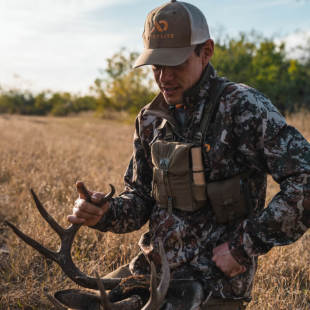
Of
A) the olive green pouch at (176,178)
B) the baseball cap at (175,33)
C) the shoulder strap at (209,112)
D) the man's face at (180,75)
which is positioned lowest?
the olive green pouch at (176,178)

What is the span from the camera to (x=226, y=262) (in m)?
2.43

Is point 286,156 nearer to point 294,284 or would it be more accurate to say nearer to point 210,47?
point 210,47

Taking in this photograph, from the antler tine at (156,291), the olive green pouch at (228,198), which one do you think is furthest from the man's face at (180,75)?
the antler tine at (156,291)

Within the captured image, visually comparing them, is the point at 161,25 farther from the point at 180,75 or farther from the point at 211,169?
the point at 211,169

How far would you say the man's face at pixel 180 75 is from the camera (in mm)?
2646

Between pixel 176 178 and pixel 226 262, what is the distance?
59cm

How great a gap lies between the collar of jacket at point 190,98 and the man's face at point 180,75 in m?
0.03

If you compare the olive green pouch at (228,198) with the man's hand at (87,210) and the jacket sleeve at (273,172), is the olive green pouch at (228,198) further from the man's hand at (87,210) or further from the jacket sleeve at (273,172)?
the man's hand at (87,210)

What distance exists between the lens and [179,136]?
270 cm

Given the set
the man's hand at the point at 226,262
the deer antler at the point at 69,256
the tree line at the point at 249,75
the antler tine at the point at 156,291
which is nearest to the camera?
the antler tine at the point at 156,291

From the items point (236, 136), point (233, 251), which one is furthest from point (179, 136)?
point (233, 251)

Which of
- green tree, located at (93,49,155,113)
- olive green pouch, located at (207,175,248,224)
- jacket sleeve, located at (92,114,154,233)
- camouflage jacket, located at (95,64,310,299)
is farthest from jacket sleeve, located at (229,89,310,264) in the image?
green tree, located at (93,49,155,113)

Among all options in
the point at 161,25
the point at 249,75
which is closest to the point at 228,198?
the point at 161,25

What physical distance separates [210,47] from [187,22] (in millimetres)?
239
